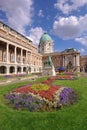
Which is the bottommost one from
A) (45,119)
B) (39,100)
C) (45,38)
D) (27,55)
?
(45,119)

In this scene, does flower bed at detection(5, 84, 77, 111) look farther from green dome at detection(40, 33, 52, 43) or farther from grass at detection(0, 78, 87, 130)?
green dome at detection(40, 33, 52, 43)

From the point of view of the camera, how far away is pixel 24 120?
8.70 metres

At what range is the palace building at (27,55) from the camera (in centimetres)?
5231

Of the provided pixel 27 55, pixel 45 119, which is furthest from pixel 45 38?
pixel 45 119

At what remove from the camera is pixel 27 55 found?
72.9 meters

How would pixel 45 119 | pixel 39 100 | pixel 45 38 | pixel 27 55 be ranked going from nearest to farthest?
pixel 45 119 < pixel 39 100 < pixel 27 55 < pixel 45 38

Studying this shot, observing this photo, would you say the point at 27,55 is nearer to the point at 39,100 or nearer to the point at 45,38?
the point at 39,100

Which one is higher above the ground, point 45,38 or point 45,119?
point 45,38

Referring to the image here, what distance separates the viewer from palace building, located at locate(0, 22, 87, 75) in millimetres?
52312

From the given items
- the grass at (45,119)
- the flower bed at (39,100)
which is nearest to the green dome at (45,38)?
the flower bed at (39,100)

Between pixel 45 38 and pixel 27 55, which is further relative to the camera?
pixel 45 38

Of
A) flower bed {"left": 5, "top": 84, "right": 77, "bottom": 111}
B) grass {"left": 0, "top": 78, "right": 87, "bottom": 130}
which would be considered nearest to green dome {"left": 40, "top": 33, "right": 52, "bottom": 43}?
flower bed {"left": 5, "top": 84, "right": 77, "bottom": 111}

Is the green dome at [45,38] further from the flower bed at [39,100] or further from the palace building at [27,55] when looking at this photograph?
the flower bed at [39,100]

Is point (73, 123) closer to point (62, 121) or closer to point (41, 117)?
point (62, 121)
